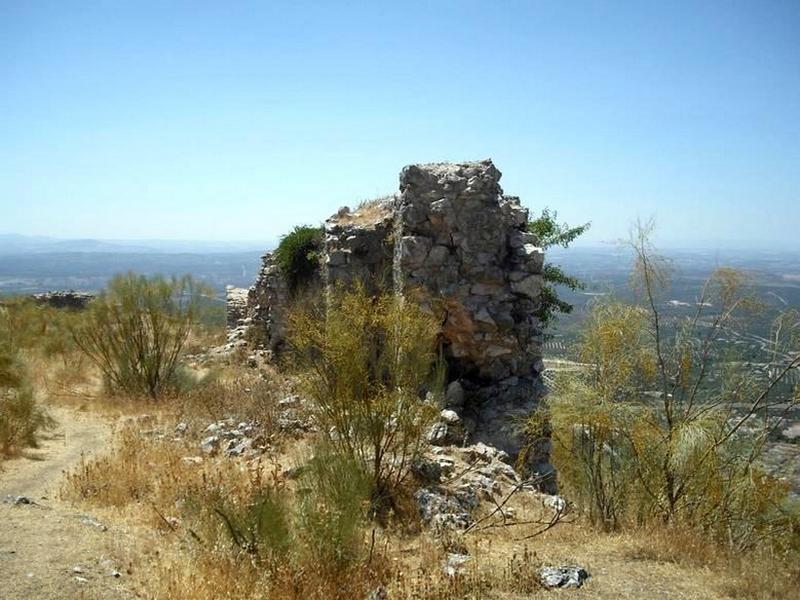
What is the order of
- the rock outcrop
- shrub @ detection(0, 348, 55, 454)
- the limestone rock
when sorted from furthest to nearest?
the rock outcrop < shrub @ detection(0, 348, 55, 454) < the limestone rock

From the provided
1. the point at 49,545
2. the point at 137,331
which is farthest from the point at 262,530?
the point at 137,331

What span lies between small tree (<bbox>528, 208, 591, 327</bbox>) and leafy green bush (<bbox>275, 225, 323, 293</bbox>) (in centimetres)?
571

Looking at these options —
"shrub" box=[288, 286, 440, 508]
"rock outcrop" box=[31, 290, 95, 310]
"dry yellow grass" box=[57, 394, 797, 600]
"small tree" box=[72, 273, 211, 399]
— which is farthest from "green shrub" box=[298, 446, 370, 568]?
"rock outcrop" box=[31, 290, 95, 310]

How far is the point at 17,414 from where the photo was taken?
991 cm

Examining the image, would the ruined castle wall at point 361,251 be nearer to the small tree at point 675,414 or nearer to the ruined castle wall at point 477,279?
the ruined castle wall at point 477,279

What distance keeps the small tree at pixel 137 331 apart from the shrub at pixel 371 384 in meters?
7.00

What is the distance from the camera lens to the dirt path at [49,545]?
472 centimetres

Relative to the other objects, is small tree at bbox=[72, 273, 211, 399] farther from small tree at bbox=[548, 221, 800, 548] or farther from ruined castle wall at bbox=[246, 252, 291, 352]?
small tree at bbox=[548, 221, 800, 548]

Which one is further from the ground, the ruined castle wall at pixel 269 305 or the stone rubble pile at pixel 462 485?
the ruined castle wall at pixel 269 305

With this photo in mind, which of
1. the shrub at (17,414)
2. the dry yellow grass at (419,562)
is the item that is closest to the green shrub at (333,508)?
the dry yellow grass at (419,562)

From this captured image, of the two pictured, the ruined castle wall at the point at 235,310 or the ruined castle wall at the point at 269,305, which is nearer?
the ruined castle wall at the point at 269,305

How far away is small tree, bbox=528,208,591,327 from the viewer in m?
16.0

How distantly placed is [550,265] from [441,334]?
7.00 metres

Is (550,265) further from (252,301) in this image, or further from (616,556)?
(616,556)
